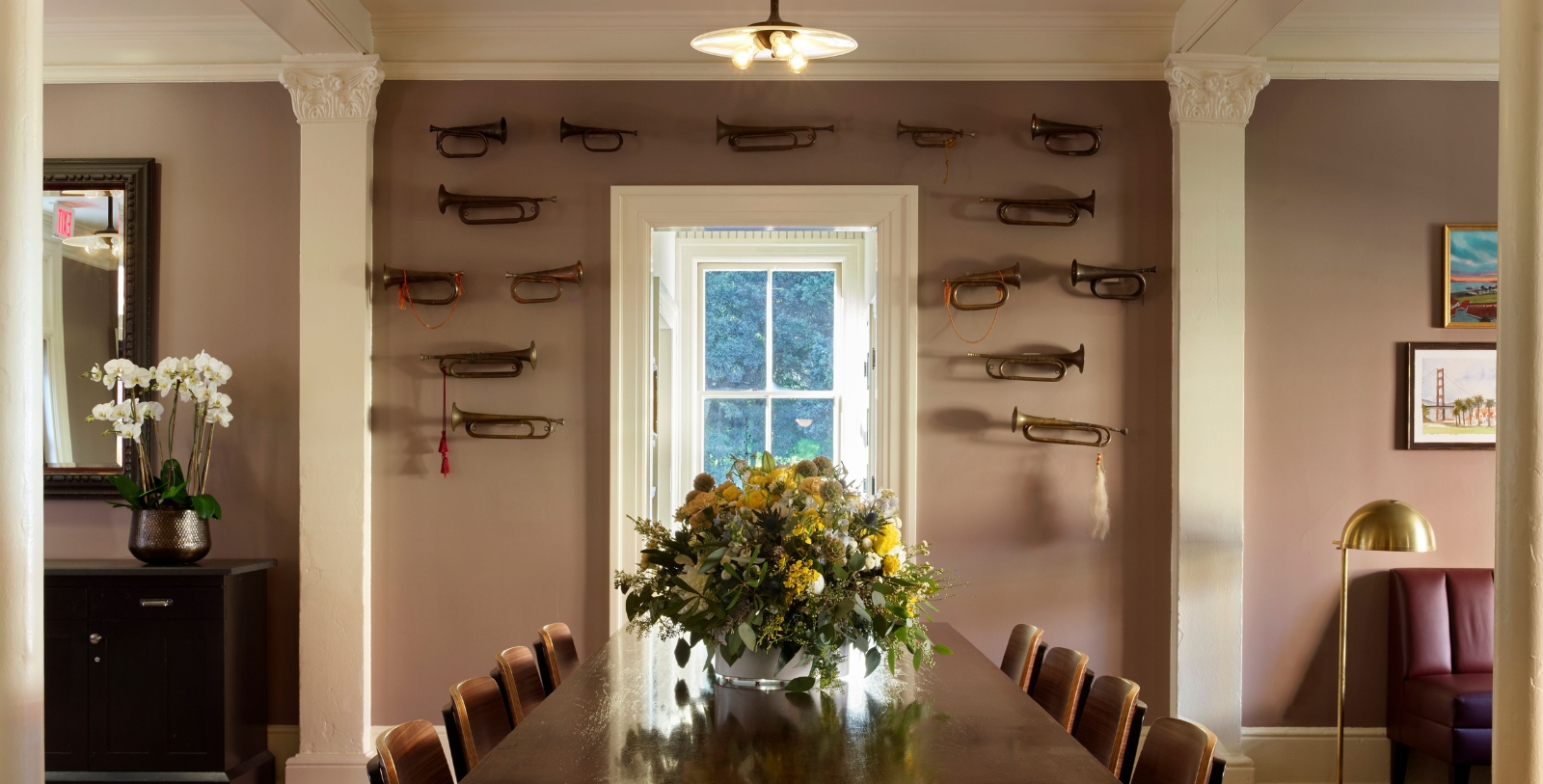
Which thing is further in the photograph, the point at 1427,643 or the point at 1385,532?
the point at 1427,643

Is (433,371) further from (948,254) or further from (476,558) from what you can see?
(948,254)

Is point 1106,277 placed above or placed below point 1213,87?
below

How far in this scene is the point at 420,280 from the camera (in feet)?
15.3

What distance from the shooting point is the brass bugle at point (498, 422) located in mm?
4621

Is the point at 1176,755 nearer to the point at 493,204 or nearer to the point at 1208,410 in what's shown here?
the point at 1208,410

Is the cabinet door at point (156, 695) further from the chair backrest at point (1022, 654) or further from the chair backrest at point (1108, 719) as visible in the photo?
the chair backrest at point (1108, 719)

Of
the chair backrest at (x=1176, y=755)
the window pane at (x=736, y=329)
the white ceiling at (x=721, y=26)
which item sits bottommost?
the chair backrest at (x=1176, y=755)

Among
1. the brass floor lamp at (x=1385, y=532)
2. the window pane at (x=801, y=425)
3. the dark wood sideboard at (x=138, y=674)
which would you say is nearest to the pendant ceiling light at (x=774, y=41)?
the brass floor lamp at (x=1385, y=532)

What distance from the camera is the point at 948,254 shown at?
4719mm

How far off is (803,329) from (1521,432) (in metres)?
4.83

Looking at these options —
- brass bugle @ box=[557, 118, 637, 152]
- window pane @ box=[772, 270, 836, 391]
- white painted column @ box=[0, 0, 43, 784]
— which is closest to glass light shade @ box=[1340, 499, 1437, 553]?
brass bugle @ box=[557, 118, 637, 152]

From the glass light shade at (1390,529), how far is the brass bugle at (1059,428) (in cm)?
97

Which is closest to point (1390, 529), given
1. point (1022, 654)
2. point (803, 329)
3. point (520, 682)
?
point (1022, 654)

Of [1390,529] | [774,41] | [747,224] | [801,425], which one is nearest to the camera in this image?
[774,41]
